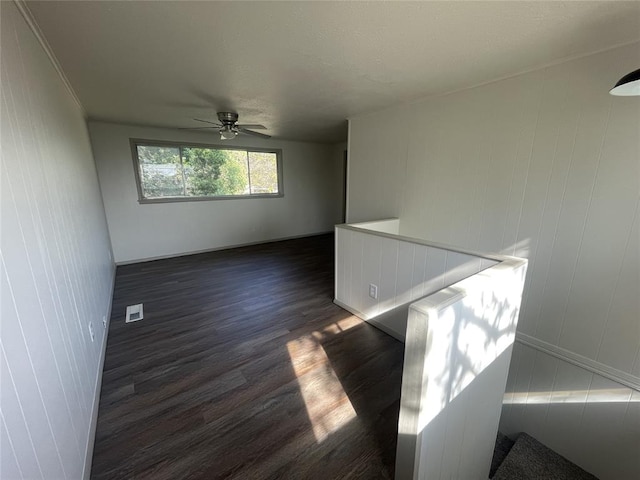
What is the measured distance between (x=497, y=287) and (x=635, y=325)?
4.45 ft

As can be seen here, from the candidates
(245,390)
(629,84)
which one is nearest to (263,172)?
(245,390)

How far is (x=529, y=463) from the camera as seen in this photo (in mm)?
1889

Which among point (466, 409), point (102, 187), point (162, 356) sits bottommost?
point (162, 356)

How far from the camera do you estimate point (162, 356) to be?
7.43 ft

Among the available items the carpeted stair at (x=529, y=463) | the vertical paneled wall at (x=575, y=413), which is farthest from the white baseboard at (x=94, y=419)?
the vertical paneled wall at (x=575, y=413)

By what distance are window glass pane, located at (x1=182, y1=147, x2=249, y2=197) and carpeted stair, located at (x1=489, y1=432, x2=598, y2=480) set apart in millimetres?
5344

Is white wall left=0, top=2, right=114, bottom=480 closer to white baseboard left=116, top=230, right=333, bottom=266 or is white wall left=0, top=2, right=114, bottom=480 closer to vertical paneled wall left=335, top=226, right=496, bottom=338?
vertical paneled wall left=335, top=226, right=496, bottom=338

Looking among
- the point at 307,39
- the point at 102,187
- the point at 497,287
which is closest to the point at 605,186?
the point at 497,287

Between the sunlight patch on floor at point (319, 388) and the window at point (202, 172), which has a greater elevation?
the window at point (202, 172)

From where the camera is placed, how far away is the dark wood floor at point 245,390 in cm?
147

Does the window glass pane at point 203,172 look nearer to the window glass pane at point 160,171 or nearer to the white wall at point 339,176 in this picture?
the window glass pane at point 160,171

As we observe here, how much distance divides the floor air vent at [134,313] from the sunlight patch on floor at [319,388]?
67.8 inches

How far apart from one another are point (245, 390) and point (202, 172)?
4.27 m

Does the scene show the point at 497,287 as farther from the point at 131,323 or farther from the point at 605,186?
the point at 131,323
